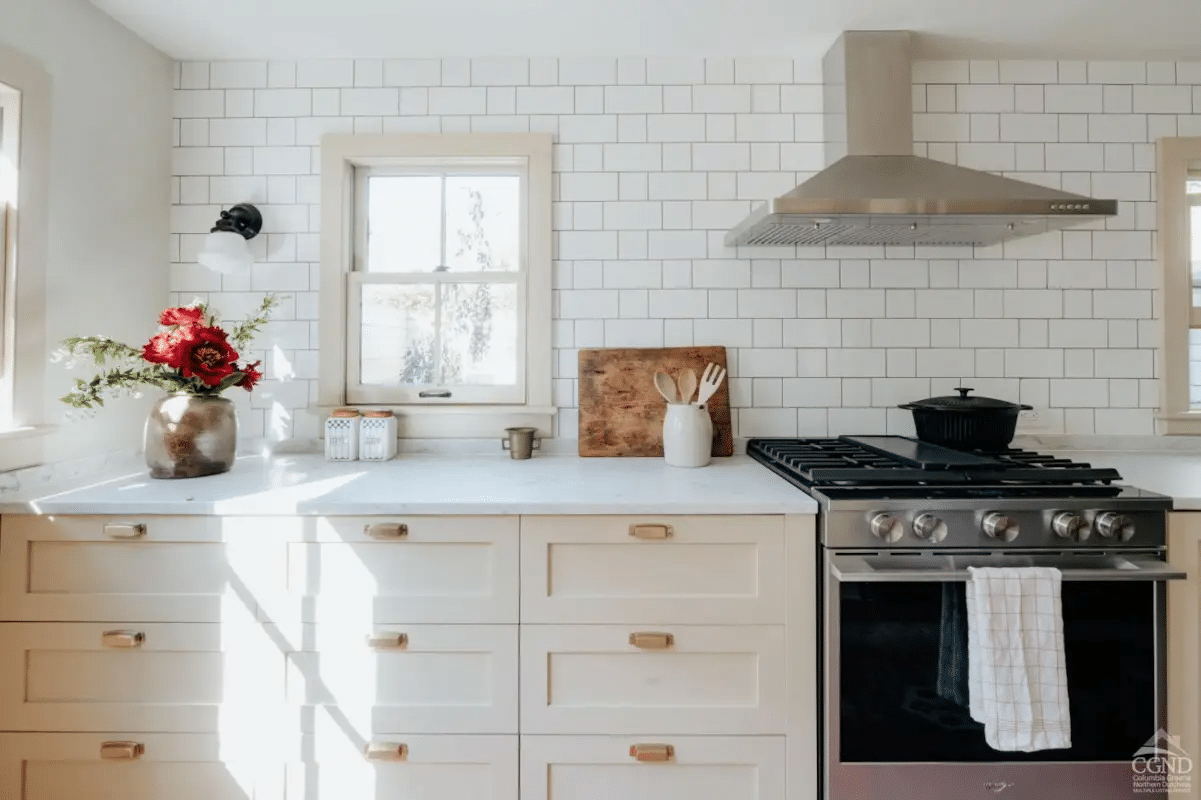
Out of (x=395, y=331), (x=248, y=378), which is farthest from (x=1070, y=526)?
(x=248, y=378)

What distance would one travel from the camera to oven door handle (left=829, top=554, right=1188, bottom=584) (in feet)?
5.12

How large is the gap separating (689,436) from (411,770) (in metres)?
1.30

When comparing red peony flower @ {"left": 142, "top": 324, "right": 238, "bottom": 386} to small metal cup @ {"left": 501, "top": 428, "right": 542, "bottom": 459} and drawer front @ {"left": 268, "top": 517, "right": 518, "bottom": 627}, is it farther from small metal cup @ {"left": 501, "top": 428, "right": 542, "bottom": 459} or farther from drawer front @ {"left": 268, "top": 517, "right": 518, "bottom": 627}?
small metal cup @ {"left": 501, "top": 428, "right": 542, "bottom": 459}

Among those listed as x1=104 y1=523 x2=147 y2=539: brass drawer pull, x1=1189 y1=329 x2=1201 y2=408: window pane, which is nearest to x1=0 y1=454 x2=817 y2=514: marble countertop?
x1=104 y1=523 x2=147 y2=539: brass drawer pull

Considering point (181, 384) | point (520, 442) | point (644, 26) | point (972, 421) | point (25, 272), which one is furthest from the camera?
point (520, 442)

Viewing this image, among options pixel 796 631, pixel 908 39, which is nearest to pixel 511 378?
pixel 796 631

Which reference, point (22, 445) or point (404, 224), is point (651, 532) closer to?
point (404, 224)

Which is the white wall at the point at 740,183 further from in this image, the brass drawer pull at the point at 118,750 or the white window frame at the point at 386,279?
the brass drawer pull at the point at 118,750

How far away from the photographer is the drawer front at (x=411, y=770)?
1686 millimetres

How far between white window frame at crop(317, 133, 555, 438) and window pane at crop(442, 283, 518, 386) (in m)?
0.10

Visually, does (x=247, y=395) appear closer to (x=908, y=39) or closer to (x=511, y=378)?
(x=511, y=378)

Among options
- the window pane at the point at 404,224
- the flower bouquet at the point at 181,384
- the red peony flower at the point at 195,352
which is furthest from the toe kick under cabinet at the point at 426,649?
the window pane at the point at 404,224

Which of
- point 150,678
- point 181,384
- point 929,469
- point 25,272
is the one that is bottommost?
point 150,678

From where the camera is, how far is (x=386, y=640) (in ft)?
5.48
